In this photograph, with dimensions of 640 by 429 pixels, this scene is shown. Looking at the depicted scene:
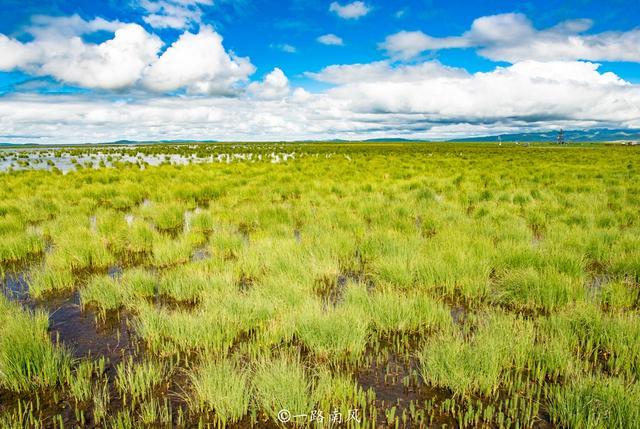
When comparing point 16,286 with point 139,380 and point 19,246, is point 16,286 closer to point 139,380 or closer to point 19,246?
point 19,246

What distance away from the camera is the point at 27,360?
12.1 ft

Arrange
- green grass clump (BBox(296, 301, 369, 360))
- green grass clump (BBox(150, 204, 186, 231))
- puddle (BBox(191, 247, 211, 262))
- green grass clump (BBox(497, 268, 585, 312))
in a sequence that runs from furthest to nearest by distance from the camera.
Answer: green grass clump (BBox(150, 204, 186, 231))
puddle (BBox(191, 247, 211, 262))
green grass clump (BBox(497, 268, 585, 312))
green grass clump (BBox(296, 301, 369, 360))

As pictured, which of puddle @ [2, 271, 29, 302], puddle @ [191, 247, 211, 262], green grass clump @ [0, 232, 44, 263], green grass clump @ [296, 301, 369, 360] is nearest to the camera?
green grass clump @ [296, 301, 369, 360]

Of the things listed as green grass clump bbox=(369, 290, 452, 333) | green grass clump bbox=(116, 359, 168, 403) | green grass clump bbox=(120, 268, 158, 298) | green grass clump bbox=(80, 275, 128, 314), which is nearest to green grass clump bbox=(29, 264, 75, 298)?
green grass clump bbox=(80, 275, 128, 314)

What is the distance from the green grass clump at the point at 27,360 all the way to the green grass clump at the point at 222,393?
59.2 inches

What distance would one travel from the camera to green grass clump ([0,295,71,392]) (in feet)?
11.8

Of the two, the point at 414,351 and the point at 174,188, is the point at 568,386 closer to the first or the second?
the point at 414,351

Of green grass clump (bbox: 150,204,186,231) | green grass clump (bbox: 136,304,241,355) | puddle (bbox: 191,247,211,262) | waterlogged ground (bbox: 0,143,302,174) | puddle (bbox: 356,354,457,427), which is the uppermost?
waterlogged ground (bbox: 0,143,302,174)

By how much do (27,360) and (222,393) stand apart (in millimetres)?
2147

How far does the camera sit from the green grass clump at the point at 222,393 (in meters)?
3.25

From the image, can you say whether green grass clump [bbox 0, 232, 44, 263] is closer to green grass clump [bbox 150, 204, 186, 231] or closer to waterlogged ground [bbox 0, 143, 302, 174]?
green grass clump [bbox 150, 204, 186, 231]

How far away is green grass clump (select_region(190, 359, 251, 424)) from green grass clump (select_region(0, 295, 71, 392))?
150cm

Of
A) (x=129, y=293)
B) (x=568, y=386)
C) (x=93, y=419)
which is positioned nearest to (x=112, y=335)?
(x=129, y=293)

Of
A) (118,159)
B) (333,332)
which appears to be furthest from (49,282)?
(118,159)
